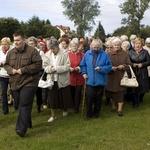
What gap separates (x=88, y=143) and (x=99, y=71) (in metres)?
1.99

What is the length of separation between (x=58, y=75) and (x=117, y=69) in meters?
1.62

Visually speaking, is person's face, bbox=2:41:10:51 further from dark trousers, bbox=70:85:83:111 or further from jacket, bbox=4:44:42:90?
dark trousers, bbox=70:85:83:111

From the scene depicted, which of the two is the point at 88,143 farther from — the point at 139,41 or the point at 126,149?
the point at 139,41

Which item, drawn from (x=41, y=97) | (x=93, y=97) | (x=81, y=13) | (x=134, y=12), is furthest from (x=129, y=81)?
(x=81, y=13)

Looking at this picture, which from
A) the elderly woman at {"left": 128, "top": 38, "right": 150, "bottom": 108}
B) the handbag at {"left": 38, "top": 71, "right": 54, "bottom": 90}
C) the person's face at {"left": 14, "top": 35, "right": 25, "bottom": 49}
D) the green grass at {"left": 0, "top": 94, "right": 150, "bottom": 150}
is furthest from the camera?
the elderly woman at {"left": 128, "top": 38, "right": 150, "bottom": 108}

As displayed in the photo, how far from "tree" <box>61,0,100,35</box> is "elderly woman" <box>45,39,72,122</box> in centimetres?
5845

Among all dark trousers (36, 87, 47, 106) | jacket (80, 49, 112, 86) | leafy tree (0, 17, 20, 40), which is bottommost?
dark trousers (36, 87, 47, 106)

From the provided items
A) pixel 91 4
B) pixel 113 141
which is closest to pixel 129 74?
pixel 113 141

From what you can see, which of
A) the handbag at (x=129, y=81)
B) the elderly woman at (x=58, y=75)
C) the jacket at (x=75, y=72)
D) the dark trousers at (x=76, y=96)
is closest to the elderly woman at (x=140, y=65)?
the handbag at (x=129, y=81)

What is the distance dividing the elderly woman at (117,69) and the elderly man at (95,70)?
1.92 ft

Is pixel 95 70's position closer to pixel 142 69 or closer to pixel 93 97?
pixel 93 97

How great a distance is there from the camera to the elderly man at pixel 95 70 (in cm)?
723

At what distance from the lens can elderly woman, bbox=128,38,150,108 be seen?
838 cm

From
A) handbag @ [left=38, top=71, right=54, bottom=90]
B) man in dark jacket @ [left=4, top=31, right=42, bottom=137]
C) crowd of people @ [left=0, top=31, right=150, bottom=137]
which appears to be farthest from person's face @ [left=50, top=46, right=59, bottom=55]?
man in dark jacket @ [left=4, top=31, right=42, bottom=137]
